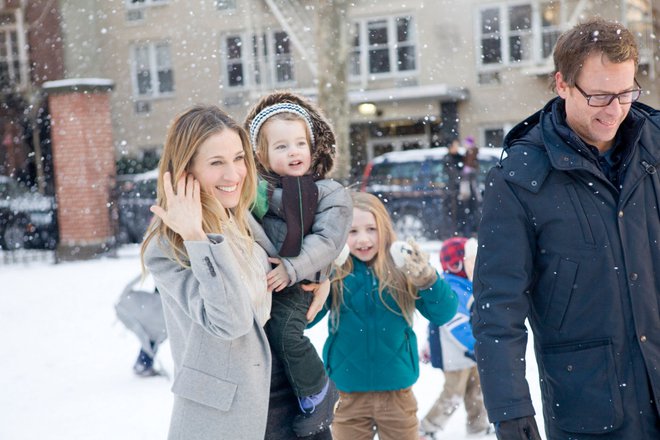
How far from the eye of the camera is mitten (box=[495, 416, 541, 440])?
2.16 meters

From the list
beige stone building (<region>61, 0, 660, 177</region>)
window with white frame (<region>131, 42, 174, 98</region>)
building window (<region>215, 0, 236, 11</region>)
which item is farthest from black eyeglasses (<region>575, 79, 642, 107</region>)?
window with white frame (<region>131, 42, 174, 98</region>)

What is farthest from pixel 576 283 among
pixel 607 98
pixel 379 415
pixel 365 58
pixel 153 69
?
pixel 153 69

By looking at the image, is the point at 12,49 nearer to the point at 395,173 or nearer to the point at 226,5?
the point at 226,5

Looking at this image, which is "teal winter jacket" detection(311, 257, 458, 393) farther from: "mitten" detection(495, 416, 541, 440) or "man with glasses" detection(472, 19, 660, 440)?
"mitten" detection(495, 416, 541, 440)

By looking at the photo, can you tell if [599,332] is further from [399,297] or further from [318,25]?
[318,25]

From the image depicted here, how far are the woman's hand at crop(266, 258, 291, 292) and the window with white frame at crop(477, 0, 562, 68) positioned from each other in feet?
68.6

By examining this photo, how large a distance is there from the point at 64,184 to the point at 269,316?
1261 cm

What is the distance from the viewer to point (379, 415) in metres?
3.50

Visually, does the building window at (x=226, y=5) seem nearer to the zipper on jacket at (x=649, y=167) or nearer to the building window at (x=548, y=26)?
the building window at (x=548, y=26)

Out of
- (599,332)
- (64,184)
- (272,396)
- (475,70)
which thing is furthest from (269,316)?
(475,70)

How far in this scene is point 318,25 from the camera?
14617mm

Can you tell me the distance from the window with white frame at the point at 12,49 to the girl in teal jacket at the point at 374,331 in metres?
23.8

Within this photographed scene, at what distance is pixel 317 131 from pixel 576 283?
1153mm

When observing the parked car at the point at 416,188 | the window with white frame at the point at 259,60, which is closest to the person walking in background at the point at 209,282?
the parked car at the point at 416,188
